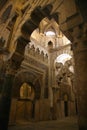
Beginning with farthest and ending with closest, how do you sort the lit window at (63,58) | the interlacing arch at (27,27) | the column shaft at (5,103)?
the lit window at (63,58)
the interlacing arch at (27,27)
the column shaft at (5,103)

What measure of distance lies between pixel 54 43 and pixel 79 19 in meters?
11.1

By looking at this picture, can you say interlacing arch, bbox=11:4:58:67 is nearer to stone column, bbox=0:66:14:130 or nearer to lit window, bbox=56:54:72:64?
stone column, bbox=0:66:14:130

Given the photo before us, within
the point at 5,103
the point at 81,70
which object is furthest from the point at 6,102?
the point at 81,70

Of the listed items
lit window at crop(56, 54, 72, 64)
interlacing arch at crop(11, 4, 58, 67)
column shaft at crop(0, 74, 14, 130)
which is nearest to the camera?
column shaft at crop(0, 74, 14, 130)

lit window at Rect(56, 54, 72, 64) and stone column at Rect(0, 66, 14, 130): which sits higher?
lit window at Rect(56, 54, 72, 64)

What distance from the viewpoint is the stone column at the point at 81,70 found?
2.35m

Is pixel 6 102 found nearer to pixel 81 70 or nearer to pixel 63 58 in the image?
pixel 81 70

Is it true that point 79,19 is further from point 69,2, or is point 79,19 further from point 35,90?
point 35,90

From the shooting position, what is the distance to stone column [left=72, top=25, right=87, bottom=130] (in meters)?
2.35

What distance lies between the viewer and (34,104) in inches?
425

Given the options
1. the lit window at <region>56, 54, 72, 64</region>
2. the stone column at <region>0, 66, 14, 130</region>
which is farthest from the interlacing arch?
the lit window at <region>56, 54, 72, 64</region>

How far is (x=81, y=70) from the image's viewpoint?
8.57ft

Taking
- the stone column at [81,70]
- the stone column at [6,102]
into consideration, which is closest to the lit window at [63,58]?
the stone column at [6,102]

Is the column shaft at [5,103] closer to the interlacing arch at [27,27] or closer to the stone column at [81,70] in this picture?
the interlacing arch at [27,27]
